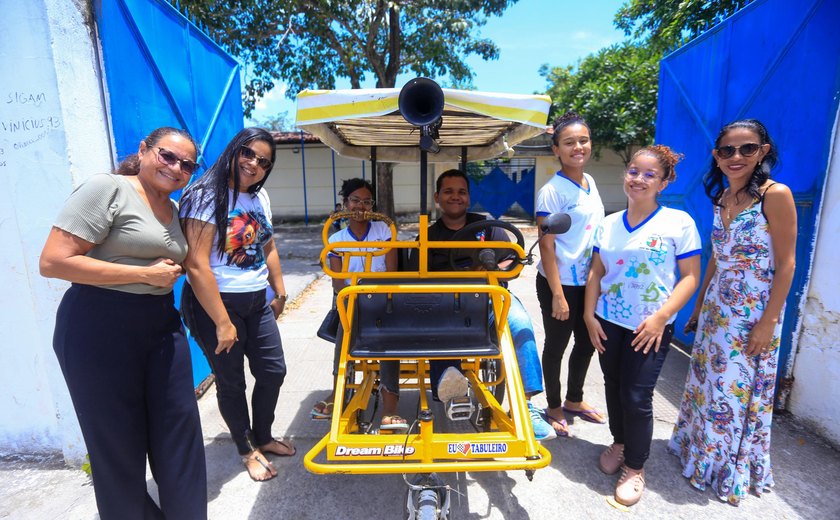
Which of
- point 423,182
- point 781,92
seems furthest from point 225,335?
point 781,92

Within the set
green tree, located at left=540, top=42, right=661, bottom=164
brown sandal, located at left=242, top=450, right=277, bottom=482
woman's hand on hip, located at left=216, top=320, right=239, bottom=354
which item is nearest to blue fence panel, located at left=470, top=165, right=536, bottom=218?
green tree, located at left=540, top=42, right=661, bottom=164

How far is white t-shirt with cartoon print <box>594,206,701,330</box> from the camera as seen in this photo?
223cm

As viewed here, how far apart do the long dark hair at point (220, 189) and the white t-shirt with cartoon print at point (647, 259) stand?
1.92 metres

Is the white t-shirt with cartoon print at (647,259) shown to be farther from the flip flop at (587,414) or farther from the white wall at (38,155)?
the white wall at (38,155)

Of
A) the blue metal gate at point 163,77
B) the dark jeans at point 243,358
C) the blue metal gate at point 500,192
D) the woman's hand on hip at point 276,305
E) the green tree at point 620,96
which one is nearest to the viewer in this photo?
the dark jeans at point 243,358

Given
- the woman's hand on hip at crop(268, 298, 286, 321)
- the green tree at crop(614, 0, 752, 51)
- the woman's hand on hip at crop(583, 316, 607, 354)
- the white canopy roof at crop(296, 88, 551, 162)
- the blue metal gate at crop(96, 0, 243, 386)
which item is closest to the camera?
the white canopy roof at crop(296, 88, 551, 162)

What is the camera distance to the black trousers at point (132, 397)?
1739 mm

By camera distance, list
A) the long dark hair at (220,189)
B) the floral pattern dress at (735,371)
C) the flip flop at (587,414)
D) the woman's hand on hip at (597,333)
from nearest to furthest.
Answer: the long dark hair at (220,189), the floral pattern dress at (735,371), the woman's hand on hip at (597,333), the flip flop at (587,414)

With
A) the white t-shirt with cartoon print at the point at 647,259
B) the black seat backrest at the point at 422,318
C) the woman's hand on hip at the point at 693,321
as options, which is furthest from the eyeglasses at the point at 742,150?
the black seat backrest at the point at 422,318

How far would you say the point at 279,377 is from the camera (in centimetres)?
261

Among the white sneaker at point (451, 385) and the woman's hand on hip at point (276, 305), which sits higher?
the woman's hand on hip at point (276, 305)

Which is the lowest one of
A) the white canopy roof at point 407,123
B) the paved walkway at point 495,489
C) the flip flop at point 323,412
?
the paved walkway at point 495,489

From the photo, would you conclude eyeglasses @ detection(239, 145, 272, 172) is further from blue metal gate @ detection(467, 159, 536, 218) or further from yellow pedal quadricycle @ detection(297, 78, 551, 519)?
blue metal gate @ detection(467, 159, 536, 218)

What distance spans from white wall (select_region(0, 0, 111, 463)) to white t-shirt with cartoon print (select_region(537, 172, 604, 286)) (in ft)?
8.21
